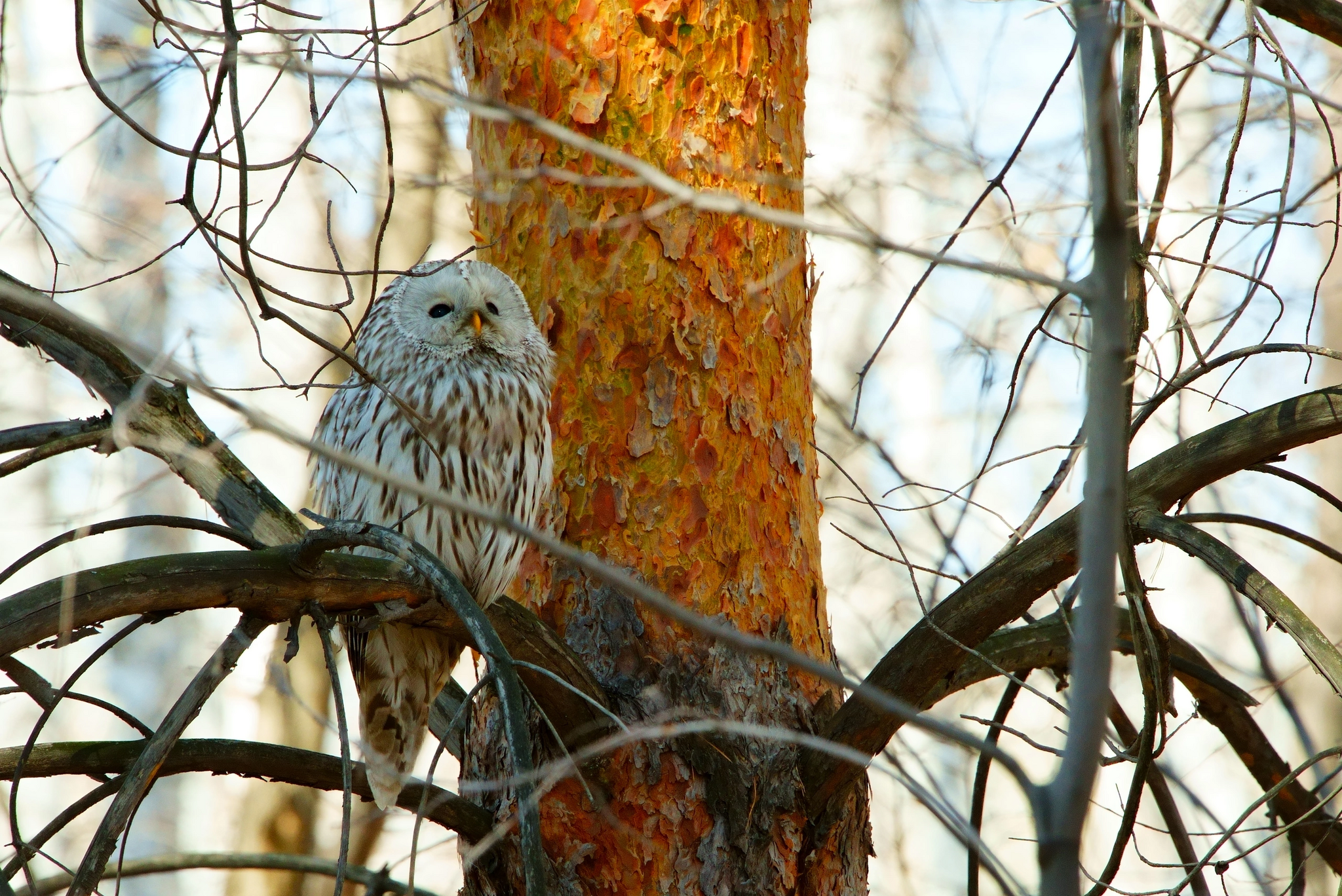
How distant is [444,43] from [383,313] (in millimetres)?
4144

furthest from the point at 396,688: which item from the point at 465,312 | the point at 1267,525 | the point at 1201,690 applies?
the point at 1267,525

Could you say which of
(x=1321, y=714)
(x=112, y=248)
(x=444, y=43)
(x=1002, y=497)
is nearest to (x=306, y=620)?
(x=112, y=248)

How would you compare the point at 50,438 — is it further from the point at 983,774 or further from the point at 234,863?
the point at 983,774

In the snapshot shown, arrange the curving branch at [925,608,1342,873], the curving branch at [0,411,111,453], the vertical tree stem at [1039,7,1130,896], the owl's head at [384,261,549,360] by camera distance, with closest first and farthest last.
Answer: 1. the vertical tree stem at [1039,7,1130,896]
2. the curving branch at [0,411,111,453]
3. the curving branch at [925,608,1342,873]
4. the owl's head at [384,261,549,360]

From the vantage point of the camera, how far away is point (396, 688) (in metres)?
3.12

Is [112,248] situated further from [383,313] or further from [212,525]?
[212,525]

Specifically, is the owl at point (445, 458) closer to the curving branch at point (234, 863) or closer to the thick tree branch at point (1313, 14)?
the curving branch at point (234, 863)

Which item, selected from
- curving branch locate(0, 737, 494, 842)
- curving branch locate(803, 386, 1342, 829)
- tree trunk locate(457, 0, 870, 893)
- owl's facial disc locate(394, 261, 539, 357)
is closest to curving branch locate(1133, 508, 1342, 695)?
curving branch locate(803, 386, 1342, 829)

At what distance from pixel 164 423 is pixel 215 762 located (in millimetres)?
626

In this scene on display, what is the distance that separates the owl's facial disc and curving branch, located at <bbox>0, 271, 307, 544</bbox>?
775 millimetres

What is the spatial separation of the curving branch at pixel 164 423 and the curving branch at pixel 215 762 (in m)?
0.40

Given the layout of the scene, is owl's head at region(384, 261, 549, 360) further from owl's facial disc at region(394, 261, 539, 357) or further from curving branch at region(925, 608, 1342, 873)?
curving branch at region(925, 608, 1342, 873)

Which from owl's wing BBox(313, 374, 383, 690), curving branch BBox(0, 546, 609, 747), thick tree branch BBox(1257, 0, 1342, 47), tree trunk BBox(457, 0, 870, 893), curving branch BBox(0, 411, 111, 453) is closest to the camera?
curving branch BBox(0, 546, 609, 747)

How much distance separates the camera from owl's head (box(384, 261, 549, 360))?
2979 millimetres
